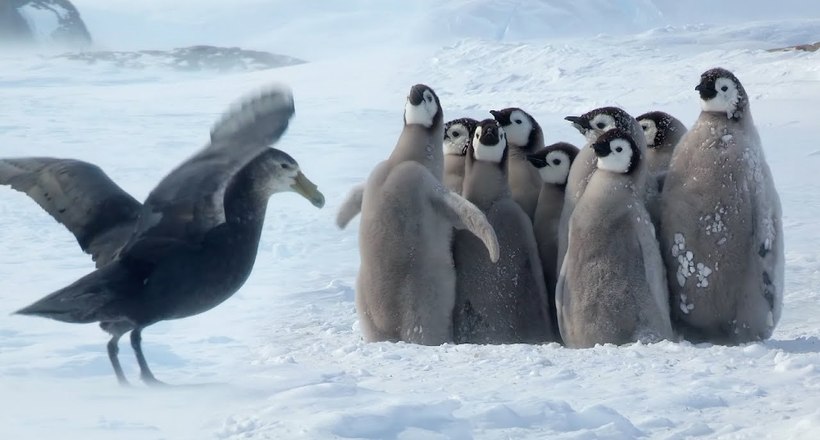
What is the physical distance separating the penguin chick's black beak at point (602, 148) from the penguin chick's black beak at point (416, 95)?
819 millimetres

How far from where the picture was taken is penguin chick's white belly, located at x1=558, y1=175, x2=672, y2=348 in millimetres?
4219

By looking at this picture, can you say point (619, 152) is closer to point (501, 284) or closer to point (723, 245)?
point (723, 245)

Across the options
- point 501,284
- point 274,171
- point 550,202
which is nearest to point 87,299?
point 274,171

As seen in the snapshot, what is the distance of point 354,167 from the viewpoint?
37.1 feet

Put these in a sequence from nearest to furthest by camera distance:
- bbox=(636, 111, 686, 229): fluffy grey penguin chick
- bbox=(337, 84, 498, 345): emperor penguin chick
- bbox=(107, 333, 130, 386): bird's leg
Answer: bbox=(107, 333, 130, 386): bird's leg
bbox=(337, 84, 498, 345): emperor penguin chick
bbox=(636, 111, 686, 229): fluffy grey penguin chick

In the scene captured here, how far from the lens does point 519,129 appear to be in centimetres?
513

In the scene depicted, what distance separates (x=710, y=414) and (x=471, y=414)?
2.21 feet

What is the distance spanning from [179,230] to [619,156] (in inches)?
68.6

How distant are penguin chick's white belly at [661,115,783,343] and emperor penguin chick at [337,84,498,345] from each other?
783 mm

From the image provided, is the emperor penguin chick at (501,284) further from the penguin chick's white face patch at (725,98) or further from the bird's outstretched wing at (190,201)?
the bird's outstretched wing at (190,201)

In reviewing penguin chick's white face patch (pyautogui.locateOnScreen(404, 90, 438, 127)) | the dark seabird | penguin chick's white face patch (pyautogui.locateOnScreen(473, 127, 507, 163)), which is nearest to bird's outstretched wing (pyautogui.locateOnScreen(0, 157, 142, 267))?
the dark seabird

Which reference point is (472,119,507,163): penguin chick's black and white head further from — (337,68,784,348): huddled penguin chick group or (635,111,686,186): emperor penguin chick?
(635,111,686,186): emperor penguin chick

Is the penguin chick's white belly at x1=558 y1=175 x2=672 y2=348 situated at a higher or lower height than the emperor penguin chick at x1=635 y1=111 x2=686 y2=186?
lower

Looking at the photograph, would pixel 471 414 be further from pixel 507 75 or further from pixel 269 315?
pixel 507 75
